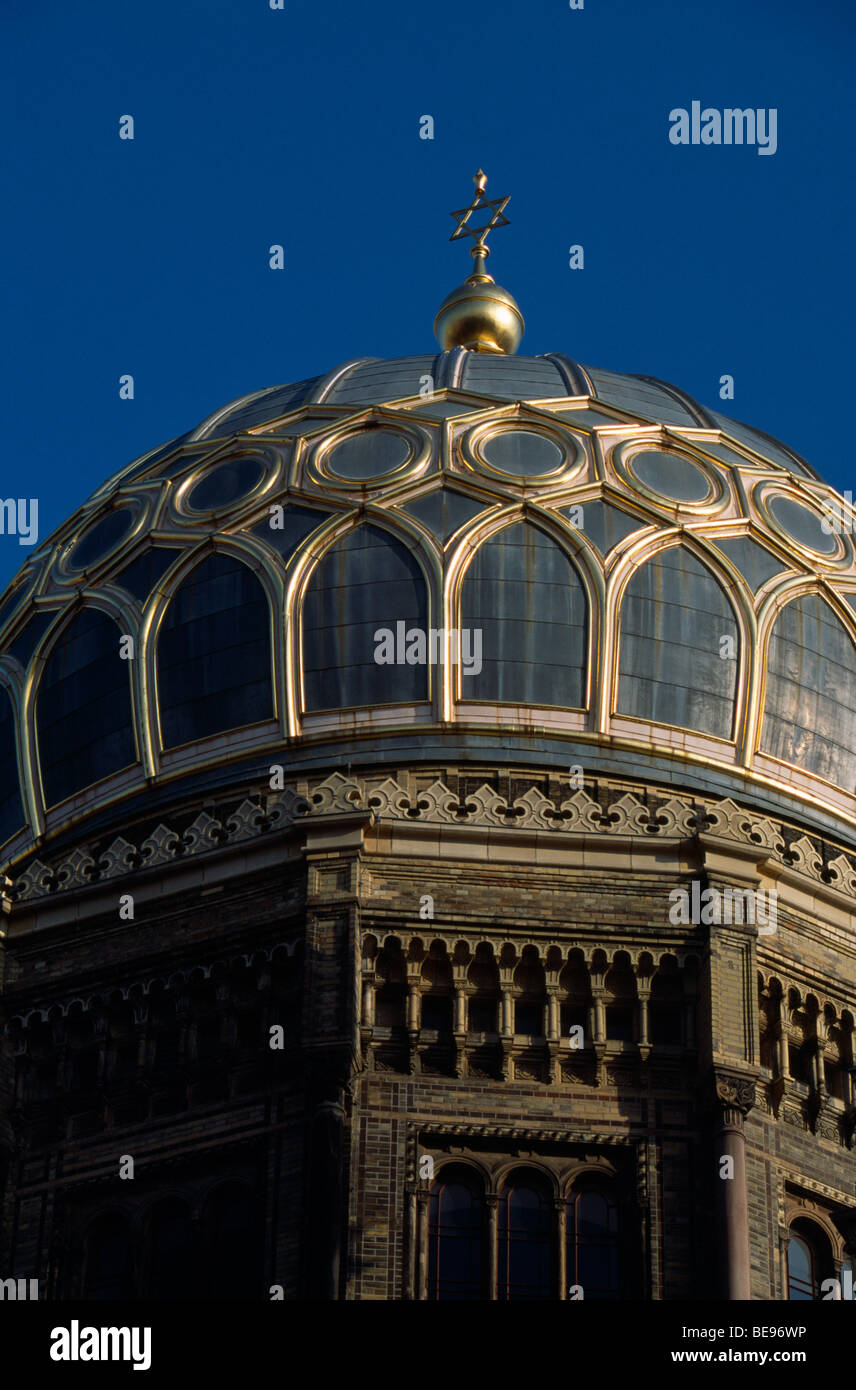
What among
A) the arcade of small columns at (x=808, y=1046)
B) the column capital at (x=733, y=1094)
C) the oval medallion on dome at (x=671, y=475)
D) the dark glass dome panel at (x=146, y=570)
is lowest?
the column capital at (x=733, y=1094)

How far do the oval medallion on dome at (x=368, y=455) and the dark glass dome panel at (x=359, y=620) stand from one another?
1.25 m

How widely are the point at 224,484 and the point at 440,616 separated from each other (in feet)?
12.7

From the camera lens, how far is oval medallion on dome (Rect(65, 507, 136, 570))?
136 feet

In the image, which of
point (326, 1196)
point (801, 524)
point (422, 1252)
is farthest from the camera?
point (801, 524)

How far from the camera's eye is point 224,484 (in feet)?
135

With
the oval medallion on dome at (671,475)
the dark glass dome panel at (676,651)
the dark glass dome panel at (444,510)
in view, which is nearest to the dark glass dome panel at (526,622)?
the dark glass dome panel at (444,510)

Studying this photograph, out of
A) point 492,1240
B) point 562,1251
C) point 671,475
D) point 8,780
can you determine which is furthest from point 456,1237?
point 671,475

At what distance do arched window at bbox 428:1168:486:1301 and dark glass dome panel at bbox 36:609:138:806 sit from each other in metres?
7.00

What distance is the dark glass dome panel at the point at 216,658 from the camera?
38.8 metres

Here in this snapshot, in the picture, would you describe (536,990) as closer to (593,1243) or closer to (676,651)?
(593,1243)

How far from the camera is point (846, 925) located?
37.1 meters

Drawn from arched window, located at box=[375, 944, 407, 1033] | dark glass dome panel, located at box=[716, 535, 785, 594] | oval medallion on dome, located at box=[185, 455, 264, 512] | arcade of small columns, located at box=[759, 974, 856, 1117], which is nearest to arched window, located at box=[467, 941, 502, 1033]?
arched window, located at box=[375, 944, 407, 1033]

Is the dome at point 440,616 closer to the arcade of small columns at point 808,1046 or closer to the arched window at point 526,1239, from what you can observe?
the arcade of small columns at point 808,1046
